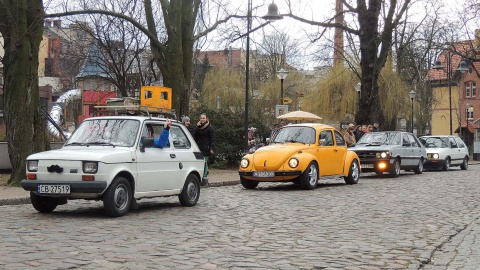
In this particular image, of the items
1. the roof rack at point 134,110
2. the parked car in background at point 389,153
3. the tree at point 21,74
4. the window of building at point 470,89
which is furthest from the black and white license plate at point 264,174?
the window of building at point 470,89

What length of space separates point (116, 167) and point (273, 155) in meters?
7.36

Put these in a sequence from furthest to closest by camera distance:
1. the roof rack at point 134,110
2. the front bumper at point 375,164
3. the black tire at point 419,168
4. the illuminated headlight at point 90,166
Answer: the black tire at point 419,168
the front bumper at point 375,164
the roof rack at point 134,110
the illuminated headlight at point 90,166

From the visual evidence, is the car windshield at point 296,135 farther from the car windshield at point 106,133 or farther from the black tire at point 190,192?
the car windshield at point 106,133

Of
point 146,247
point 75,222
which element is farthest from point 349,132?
point 146,247

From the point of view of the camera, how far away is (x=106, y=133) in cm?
1269

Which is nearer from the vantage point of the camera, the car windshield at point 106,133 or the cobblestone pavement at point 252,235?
the cobblestone pavement at point 252,235

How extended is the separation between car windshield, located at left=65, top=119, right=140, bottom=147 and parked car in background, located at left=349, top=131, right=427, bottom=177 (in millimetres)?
13756

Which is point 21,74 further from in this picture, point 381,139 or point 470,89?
point 470,89

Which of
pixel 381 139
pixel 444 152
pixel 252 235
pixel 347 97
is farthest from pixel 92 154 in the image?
pixel 347 97

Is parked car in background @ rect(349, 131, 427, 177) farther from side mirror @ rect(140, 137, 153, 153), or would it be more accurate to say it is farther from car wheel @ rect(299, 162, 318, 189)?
side mirror @ rect(140, 137, 153, 153)

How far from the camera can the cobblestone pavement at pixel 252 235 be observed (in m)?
7.81

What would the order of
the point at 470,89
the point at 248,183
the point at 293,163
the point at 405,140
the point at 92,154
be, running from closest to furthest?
the point at 92,154 → the point at 293,163 → the point at 248,183 → the point at 405,140 → the point at 470,89

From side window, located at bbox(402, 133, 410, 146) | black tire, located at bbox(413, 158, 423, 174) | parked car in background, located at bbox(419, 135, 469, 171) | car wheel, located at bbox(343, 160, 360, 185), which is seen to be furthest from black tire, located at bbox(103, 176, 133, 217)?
parked car in background, located at bbox(419, 135, 469, 171)

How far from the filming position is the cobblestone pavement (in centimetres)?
781
